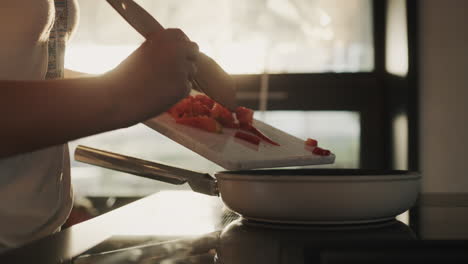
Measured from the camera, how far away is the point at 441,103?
1.80m

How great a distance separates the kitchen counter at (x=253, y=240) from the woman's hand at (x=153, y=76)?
141mm

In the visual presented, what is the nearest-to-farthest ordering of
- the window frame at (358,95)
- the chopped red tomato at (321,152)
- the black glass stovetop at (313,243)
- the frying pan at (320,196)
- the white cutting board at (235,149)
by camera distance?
1. the black glass stovetop at (313,243)
2. the frying pan at (320,196)
3. the white cutting board at (235,149)
4. the chopped red tomato at (321,152)
5. the window frame at (358,95)

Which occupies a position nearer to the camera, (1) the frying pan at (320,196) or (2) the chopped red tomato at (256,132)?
(1) the frying pan at (320,196)

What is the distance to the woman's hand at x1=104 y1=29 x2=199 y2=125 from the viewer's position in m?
0.54

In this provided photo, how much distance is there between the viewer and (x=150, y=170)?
2.48ft

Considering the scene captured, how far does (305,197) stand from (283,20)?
5.04 ft

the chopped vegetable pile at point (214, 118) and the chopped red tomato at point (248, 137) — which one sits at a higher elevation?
the chopped vegetable pile at point (214, 118)

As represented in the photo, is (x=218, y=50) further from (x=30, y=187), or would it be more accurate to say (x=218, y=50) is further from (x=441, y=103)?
(x=30, y=187)

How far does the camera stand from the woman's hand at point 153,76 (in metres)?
0.54

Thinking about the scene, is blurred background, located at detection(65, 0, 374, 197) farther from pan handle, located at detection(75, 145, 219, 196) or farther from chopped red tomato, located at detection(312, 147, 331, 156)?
pan handle, located at detection(75, 145, 219, 196)

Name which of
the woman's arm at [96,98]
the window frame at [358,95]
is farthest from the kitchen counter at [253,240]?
the window frame at [358,95]

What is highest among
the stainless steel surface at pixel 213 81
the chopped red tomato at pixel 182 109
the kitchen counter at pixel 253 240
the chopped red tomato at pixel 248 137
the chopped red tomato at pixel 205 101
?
the stainless steel surface at pixel 213 81

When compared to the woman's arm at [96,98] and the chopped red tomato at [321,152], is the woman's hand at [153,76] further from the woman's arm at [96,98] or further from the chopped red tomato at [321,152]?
the chopped red tomato at [321,152]

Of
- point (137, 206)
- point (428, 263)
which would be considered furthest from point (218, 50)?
point (428, 263)
